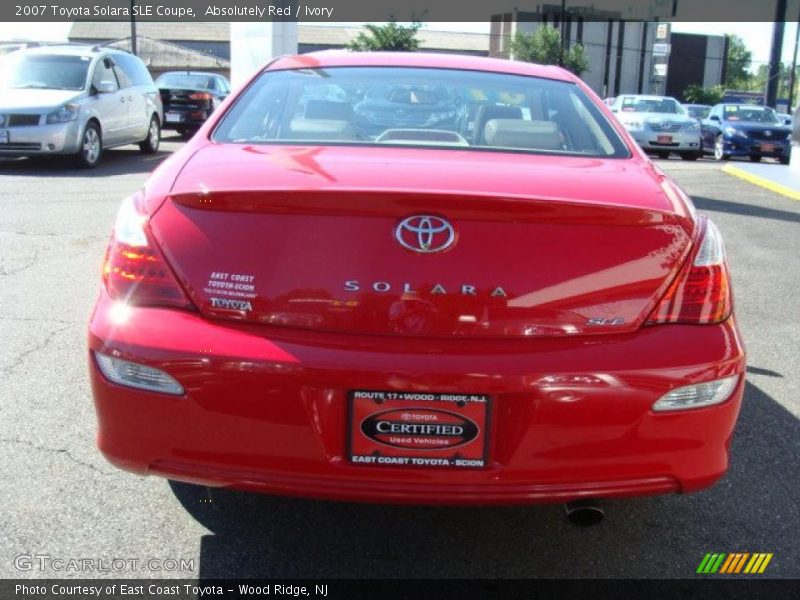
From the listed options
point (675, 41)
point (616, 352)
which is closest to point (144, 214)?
point (616, 352)

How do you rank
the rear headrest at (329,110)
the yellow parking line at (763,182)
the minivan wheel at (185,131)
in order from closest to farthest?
the rear headrest at (329,110) → the yellow parking line at (763,182) → the minivan wheel at (185,131)

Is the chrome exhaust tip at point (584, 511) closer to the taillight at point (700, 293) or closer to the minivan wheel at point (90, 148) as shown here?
the taillight at point (700, 293)

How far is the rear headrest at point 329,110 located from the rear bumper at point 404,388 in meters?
1.26

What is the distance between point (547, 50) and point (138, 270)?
5495 centimetres

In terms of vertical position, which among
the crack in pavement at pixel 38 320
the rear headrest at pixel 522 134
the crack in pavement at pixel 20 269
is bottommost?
the crack in pavement at pixel 20 269

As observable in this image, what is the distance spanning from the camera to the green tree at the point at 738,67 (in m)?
107

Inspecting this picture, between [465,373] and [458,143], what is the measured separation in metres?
1.21

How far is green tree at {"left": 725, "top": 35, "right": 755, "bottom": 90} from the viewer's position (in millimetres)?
106619

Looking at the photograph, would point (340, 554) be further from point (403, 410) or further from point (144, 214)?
point (144, 214)

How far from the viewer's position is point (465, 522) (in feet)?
10.0

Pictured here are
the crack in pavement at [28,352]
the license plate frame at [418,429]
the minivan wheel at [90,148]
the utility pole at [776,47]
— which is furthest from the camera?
the utility pole at [776,47]

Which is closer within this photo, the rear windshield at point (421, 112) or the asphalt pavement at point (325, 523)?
the asphalt pavement at point (325, 523)

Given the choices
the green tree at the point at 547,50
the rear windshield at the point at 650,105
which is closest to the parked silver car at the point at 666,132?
the rear windshield at the point at 650,105

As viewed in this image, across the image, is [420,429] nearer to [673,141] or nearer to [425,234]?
[425,234]
